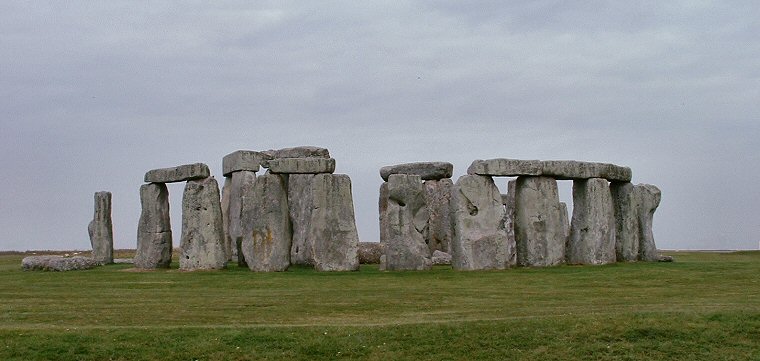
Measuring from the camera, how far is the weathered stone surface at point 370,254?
31.0 meters

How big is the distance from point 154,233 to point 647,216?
13871 mm

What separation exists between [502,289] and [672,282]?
3.86 m

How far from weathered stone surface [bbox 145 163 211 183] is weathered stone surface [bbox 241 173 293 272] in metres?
1.79

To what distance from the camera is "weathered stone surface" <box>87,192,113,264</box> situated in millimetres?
31703

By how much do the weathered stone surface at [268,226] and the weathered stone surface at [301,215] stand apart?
2.56ft

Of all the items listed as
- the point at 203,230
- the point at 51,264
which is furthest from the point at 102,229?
the point at 203,230

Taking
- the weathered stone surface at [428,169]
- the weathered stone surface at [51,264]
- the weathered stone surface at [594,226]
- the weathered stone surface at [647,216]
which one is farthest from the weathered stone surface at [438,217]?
the weathered stone surface at [51,264]

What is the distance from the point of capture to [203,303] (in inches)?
719

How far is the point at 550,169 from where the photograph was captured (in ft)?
88.3

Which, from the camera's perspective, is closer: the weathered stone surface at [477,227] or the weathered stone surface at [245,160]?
the weathered stone surface at [477,227]

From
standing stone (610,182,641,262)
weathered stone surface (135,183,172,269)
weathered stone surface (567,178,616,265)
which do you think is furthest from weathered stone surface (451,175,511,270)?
weathered stone surface (135,183,172,269)

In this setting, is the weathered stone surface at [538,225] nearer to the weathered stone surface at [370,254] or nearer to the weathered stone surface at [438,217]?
the weathered stone surface at [438,217]

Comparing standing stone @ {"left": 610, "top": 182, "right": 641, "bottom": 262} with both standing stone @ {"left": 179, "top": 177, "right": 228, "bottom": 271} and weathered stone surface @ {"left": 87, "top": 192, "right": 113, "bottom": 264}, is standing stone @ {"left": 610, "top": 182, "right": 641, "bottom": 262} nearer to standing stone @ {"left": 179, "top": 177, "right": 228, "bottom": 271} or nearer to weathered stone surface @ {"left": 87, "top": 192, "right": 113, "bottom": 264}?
standing stone @ {"left": 179, "top": 177, "right": 228, "bottom": 271}

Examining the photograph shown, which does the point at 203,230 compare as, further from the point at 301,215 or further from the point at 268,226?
the point at 301,215
